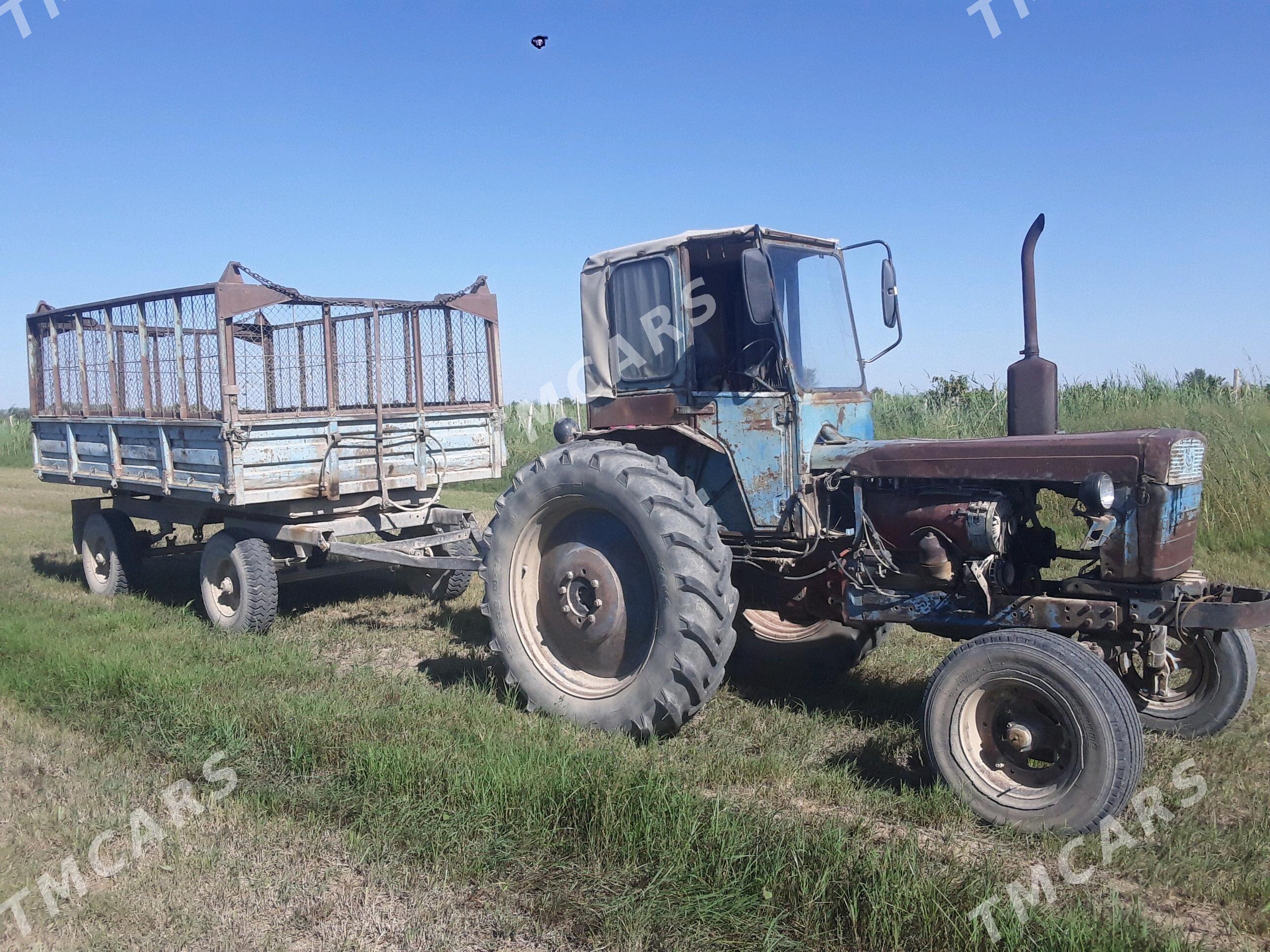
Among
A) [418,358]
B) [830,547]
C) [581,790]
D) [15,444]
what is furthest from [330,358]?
[15,444]

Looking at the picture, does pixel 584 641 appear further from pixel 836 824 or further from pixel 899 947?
pixel 899 947

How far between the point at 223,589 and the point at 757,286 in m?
5.08

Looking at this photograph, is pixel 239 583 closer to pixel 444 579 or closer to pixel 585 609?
pixel 444 579

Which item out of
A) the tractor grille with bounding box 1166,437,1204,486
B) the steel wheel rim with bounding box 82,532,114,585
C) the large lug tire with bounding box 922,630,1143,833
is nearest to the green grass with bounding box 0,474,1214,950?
the large lug tire with bounding box 922,630,1143,833

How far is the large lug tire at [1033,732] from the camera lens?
3.66m

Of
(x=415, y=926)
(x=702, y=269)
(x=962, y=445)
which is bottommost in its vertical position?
(x=415, y=926)

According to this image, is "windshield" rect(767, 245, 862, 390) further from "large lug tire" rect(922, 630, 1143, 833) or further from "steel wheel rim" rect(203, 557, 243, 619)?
"steel wheel rim" rect(203, 557, 243, 619)

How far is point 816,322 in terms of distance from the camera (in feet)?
18.0

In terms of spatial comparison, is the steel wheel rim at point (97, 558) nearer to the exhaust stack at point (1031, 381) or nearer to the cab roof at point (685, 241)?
the cab roof at point (685, 241)

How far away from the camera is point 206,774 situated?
447 cm

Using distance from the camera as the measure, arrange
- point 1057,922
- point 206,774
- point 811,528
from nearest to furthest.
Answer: point 1057,922 → point 206,774 → point 811,528

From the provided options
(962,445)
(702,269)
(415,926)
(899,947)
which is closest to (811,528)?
(962,445)

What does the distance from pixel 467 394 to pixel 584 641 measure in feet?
12.5

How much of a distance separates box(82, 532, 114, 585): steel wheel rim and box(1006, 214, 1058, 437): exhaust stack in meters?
7.72
